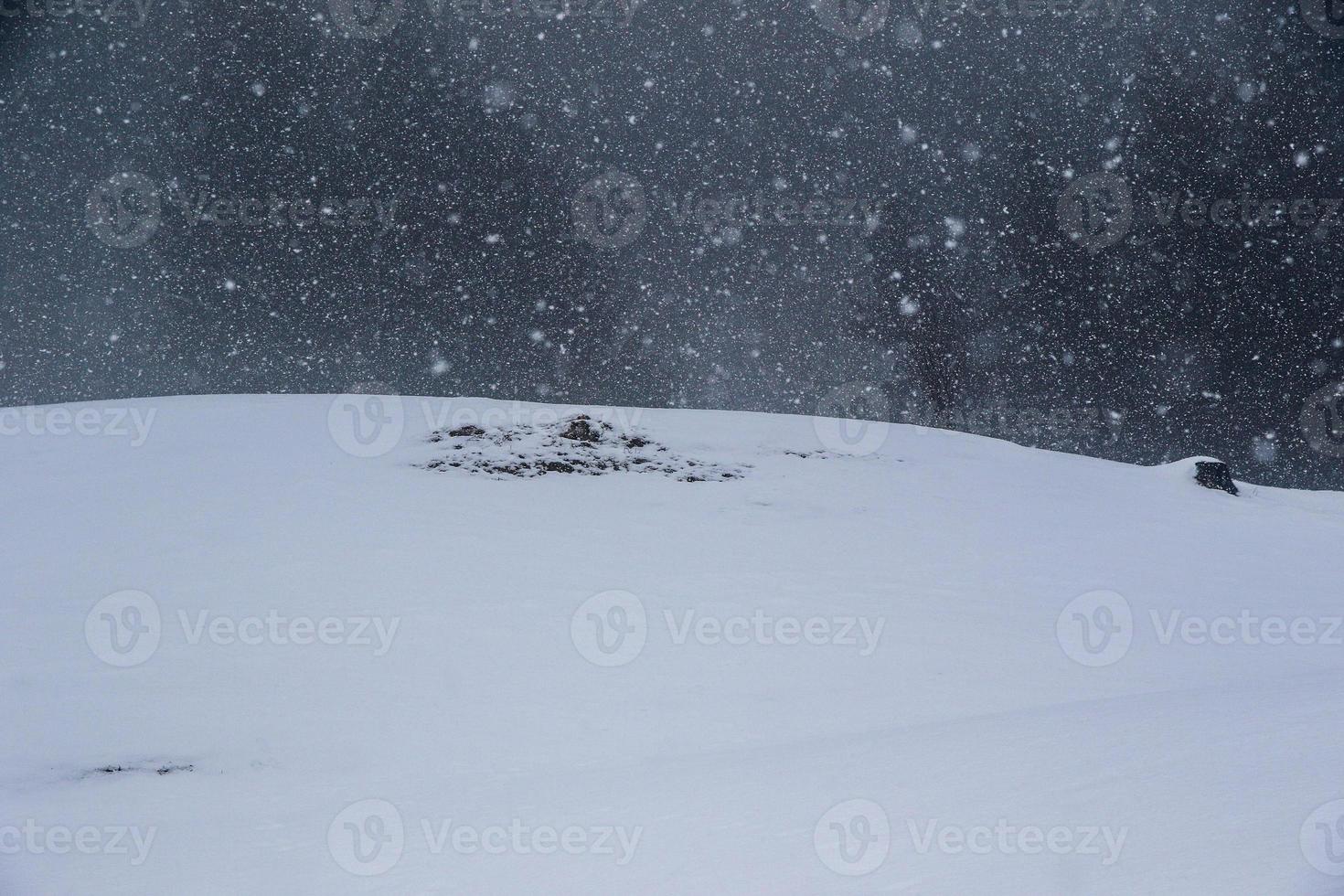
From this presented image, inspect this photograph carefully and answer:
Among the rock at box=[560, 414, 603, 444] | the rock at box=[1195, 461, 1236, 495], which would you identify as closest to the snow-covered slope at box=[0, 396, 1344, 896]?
the rock at box=[560, 414, 603, 444]

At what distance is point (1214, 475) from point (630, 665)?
8036 mm

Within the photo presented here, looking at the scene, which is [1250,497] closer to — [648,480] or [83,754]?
[648,480]

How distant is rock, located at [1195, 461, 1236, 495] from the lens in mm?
9281

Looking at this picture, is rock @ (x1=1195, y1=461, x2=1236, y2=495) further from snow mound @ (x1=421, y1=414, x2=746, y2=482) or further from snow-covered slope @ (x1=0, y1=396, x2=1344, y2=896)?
snow mound @ (x1=421, y1=414, x2=746, y2=482)

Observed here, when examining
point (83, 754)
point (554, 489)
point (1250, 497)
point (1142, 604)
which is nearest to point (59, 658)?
point (83, 754)

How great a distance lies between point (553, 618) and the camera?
16.2 feet

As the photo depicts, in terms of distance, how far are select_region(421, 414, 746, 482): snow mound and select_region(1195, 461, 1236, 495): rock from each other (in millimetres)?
5438

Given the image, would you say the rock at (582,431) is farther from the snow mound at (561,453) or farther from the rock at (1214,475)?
the rock at (1214,475)

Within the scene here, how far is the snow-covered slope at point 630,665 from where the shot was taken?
2473mm

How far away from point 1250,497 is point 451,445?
869 centimetres

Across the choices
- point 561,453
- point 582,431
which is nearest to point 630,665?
point 561,453

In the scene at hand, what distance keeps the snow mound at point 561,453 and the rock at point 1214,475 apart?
5.44 m

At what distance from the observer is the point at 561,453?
25.5 feet

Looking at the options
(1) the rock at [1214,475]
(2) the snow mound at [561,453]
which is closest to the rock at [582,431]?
(2) the snow mound at [561,453]
